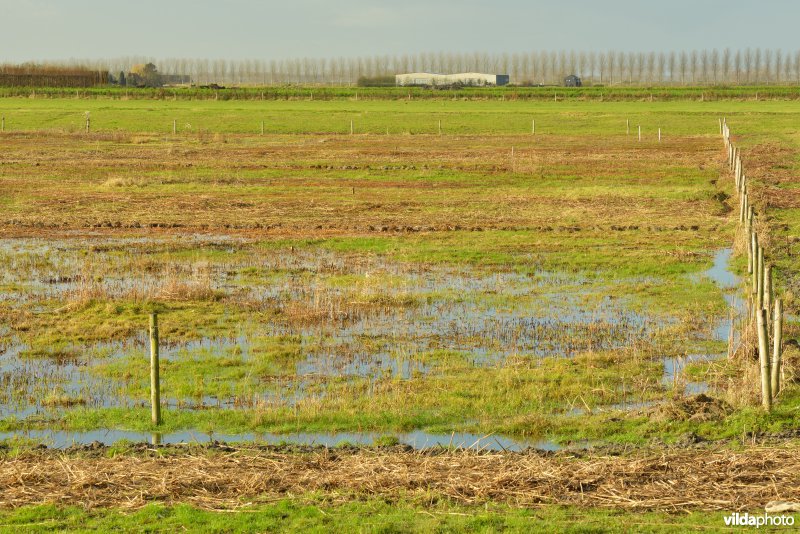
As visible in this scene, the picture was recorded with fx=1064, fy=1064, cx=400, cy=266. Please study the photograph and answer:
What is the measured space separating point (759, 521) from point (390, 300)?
14.1m

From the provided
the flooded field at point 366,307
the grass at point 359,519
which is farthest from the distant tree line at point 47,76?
the grass at point 359,519

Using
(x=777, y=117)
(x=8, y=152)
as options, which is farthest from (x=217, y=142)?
(x=777, y=117)

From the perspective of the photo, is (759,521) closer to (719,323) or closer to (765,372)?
(765,372)

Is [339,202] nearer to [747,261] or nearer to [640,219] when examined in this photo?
[640,219]

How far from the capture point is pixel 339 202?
4250cm

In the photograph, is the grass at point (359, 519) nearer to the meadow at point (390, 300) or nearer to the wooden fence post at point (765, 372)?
the meadow at point (390, 300)

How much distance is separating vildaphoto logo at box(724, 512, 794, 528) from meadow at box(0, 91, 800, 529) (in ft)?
5.85

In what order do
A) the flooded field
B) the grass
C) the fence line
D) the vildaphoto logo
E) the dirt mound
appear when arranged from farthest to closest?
the flooded field → the fence line → the dirt mound → the grass → the vildaphoto logo

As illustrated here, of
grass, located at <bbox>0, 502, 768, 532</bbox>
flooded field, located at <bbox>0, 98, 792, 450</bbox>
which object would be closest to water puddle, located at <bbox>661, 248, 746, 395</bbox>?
flooded field, located at <bbox>0, 98, 792, 450</bbox>

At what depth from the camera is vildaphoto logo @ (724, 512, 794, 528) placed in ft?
35.1

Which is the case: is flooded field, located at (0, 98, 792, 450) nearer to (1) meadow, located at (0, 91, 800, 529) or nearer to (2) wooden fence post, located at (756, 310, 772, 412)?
(1) meadow, located at (0, 91, 800, 529)

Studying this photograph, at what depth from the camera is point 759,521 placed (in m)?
10.8

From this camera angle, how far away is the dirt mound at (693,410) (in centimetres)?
1523

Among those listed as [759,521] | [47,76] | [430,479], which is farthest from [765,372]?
[47,76]
